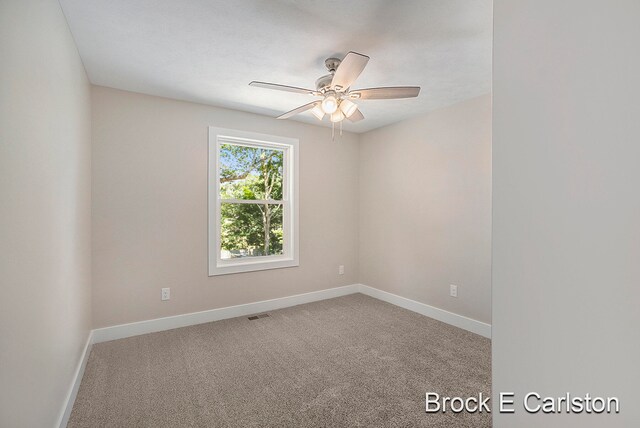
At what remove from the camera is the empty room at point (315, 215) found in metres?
0.68

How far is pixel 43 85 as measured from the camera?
1483 millimetres

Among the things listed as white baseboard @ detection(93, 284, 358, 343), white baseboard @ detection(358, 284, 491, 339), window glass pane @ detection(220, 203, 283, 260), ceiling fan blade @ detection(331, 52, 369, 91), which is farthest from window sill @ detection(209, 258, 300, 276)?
ceiling fan blade @ detection(331, 52, 369, 91)

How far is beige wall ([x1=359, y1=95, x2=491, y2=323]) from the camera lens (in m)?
3.12

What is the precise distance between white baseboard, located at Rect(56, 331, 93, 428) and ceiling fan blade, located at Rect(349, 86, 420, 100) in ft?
9.01

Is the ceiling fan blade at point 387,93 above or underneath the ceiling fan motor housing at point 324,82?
underneath

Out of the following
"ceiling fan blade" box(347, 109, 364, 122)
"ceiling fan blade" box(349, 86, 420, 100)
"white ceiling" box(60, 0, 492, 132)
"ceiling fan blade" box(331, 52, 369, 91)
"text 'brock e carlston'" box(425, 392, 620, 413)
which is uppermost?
"white ceiling" box(60, 0, 492, 132)

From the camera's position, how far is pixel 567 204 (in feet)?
2.23

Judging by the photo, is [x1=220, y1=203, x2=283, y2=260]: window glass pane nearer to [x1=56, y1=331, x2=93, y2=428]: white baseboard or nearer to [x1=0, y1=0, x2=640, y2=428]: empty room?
[x1=0, y1=0, x2=640, y2=428]: empty room

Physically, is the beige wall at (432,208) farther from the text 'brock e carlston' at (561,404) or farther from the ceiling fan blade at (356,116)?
the text 'brock e carlston' at (561,404)

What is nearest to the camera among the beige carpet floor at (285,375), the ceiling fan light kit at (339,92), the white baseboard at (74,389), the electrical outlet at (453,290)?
the white baseboard at (74,389)

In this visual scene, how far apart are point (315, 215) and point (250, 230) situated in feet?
3.06

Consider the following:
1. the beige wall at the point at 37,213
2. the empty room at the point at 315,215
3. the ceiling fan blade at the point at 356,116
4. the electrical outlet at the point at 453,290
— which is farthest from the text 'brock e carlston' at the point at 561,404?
the electrical outlet at the point at 453,290

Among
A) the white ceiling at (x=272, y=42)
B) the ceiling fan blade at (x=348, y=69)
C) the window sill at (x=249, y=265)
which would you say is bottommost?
the window sill at (x=249, y=265)

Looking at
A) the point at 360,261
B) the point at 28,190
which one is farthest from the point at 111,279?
the point at 360,261
